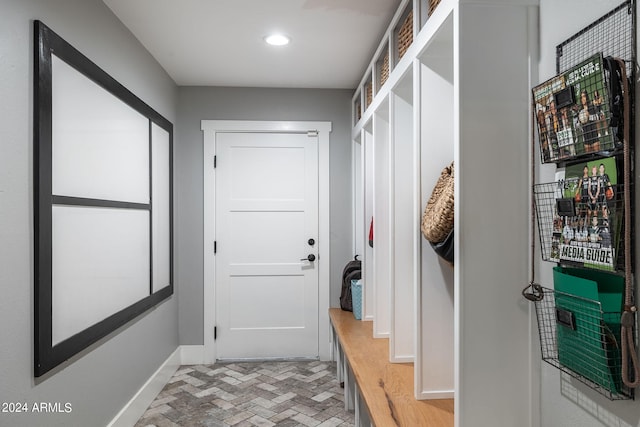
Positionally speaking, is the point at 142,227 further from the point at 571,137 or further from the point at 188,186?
the point at 571,137

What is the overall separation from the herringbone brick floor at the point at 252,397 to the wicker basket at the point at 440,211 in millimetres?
1637

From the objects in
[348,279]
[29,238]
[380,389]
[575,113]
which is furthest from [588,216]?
[348,279]

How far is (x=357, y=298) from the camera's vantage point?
336 cm

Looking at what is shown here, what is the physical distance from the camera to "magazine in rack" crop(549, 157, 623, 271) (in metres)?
1.02

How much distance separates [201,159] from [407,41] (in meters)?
2.35

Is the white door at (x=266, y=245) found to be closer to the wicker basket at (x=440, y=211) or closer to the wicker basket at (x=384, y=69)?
the wicker basket at (x=384, y=69)

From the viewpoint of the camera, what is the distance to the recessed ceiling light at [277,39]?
2.71 metres

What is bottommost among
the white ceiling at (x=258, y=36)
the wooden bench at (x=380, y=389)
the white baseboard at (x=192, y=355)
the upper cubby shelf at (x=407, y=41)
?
the white baseboard at (x=192, y=355)

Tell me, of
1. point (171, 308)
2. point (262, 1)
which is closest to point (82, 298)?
point (171, 308)

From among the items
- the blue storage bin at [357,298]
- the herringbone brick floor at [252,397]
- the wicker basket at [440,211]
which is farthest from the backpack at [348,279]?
the wicker basket at [440,211]

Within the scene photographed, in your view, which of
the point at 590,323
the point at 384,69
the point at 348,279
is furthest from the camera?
the point at 348,279

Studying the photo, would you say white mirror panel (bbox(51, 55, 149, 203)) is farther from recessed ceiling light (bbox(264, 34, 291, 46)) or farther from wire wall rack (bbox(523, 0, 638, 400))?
wire wall rack (bbox(523, 0, 638, 400))

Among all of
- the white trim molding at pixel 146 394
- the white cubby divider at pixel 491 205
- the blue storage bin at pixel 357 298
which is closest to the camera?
the white cubby divider at pixel 491 205

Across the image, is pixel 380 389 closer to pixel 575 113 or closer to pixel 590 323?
pixel 590 323
